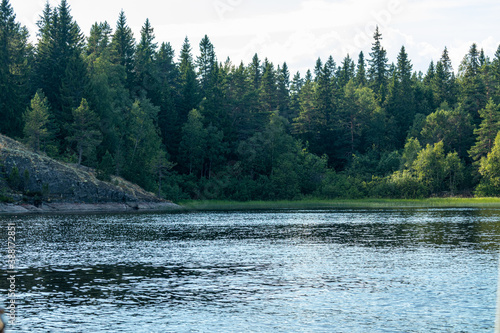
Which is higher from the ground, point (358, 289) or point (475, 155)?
point (475, 155)

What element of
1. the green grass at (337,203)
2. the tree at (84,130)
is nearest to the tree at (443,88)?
the green grass at (337,203)

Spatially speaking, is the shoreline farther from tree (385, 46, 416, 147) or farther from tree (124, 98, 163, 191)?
tree (385, 46, 416, 147)

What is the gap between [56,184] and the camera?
105438 millimetres

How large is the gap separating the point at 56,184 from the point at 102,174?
11.2 m

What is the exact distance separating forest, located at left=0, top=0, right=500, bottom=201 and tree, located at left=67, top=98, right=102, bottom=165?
318 millimetres

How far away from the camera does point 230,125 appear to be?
167125 mm

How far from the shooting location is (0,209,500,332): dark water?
23031 mm

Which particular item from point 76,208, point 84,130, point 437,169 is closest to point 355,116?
point 437,169

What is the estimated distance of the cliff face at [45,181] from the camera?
10181 centimetres

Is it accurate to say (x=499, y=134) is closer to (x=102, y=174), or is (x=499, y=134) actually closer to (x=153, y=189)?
(x=153, y=189)

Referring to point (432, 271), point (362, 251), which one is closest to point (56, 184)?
point (362, 251)

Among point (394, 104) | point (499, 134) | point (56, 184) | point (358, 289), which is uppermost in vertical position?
point (394, 104)

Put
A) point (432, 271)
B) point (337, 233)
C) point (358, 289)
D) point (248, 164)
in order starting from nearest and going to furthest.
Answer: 1. point (358, 289)
2. point (432, 271)
3. point (337, 233)
4. point (248, 164)

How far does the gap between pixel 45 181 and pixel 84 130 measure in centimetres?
2188
